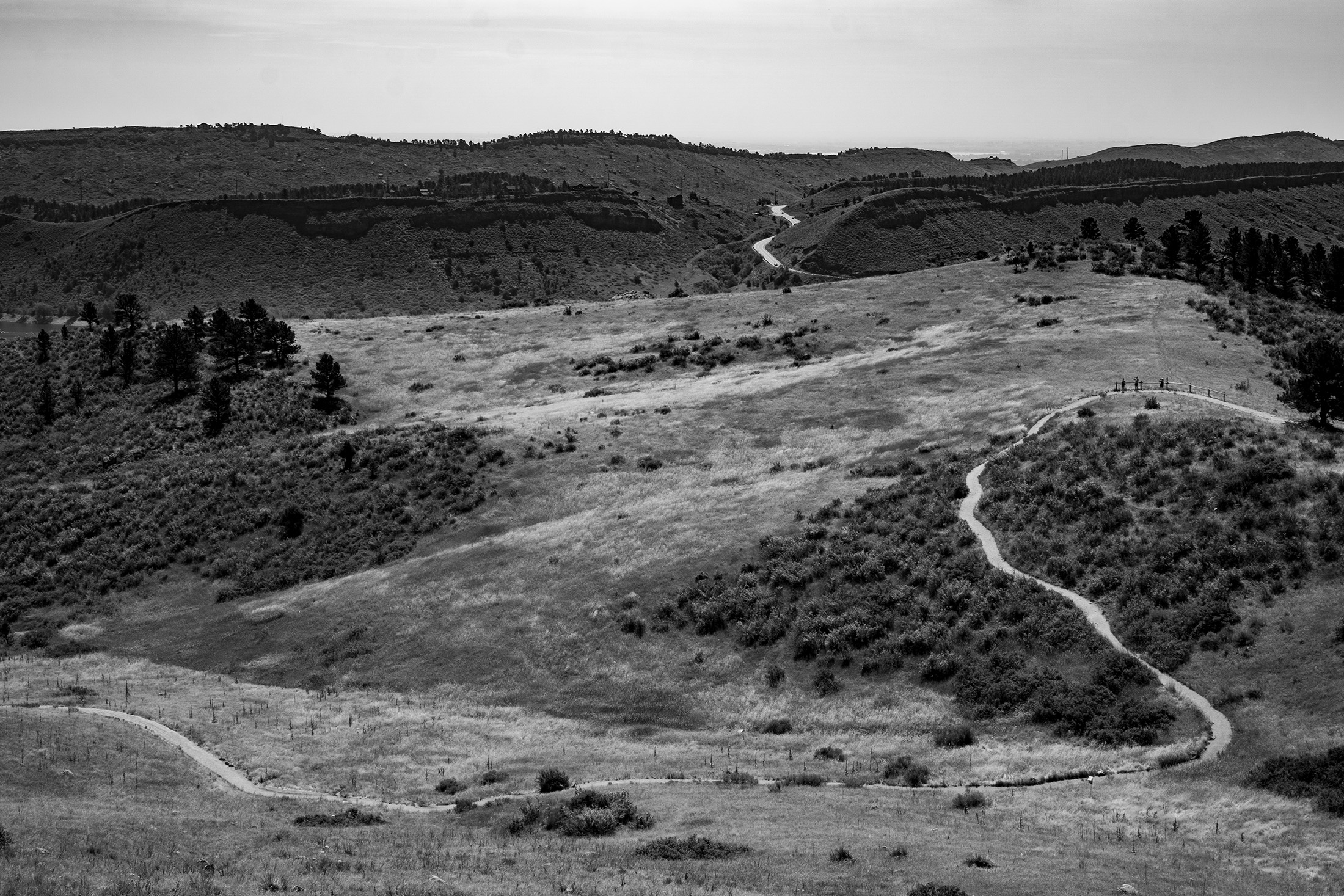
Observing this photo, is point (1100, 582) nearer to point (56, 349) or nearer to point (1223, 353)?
point (1223, 353)

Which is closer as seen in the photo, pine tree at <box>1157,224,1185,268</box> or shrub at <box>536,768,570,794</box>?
shrub at <box>536,768,570,794</box>

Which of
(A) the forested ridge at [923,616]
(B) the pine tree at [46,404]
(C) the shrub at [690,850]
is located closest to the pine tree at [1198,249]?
(A) the forested ridge at [923,616]

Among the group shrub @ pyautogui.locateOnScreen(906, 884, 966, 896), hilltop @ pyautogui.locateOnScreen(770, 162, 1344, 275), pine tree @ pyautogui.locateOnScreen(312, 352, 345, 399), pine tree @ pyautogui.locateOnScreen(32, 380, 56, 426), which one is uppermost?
hilltop @ pyautogui.locateOnScreen(770, 162, 1344, 275)

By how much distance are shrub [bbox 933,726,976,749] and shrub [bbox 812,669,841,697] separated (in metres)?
6.31

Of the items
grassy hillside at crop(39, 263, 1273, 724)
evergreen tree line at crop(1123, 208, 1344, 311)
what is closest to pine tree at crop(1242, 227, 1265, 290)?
evergreen tree line at crop(1123, 208, 1344, 311)

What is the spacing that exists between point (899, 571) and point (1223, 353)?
42.5 m

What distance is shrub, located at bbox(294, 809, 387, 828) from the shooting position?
32031 mm

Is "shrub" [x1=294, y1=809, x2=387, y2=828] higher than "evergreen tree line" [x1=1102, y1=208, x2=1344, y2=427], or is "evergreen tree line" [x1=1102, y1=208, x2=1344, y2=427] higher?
"evergreen tree line" [x1=1102, y1=208, x2=1344, y2=427]

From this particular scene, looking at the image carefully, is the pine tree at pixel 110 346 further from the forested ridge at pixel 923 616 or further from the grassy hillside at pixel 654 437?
the forested ridge at pixel 923 616

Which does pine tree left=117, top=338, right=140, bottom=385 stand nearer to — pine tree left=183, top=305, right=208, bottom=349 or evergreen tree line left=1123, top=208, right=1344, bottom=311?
pine tree left=183, top=305, right=208, bottom=349

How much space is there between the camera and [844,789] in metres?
34.5

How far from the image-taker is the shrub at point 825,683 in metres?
45.6

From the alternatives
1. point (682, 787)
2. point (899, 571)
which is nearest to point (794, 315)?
point (899, 571)

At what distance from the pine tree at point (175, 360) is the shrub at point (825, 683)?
255ft
